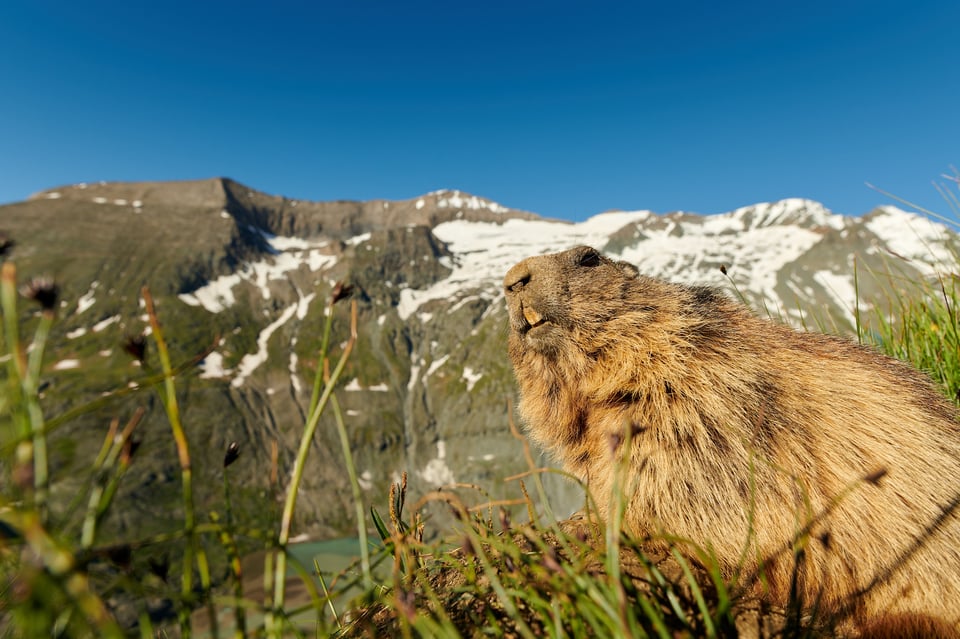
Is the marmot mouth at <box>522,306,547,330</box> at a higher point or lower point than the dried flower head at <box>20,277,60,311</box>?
lower

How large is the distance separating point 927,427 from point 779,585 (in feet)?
5.85

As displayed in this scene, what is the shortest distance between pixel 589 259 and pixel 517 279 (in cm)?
89

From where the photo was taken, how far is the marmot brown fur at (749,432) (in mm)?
3484

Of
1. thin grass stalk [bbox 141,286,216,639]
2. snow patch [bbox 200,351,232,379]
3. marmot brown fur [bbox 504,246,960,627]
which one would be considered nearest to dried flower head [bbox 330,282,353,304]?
thin grass stalk [bbox 141,286,216,639]

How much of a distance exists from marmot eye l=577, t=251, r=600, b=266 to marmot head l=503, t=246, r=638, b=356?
0.03ft

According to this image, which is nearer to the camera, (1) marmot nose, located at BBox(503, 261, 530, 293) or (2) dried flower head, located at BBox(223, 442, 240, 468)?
(2) dried flower head, located at BBox(223, 442, 240, 468)

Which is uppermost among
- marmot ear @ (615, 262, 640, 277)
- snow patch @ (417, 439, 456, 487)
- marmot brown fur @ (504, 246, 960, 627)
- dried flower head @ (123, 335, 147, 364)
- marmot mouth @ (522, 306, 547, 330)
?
marmot ear @ (615, 262, 640, 277)

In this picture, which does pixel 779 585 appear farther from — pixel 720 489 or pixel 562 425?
pixel 562 425

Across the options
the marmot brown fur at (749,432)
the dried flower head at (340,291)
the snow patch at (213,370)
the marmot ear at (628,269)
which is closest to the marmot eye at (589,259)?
the marmot brown fur at (749,432)

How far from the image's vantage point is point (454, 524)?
12.2 ft

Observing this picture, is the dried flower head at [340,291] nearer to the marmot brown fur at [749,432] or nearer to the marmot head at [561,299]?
Result: the marmot brown fur at [749,432]

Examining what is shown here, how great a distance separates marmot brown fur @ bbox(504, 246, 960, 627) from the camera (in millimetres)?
3484

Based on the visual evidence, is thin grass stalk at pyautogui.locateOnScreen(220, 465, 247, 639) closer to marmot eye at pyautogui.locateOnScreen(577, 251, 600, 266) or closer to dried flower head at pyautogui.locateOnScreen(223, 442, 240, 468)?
dried flower head at pyautogui.locateOnScreen(223, 442, 240, 468)

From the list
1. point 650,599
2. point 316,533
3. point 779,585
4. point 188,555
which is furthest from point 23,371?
point 316,533
